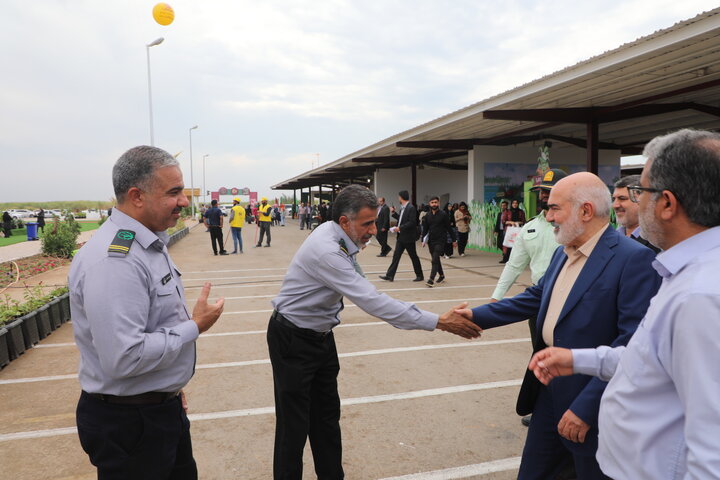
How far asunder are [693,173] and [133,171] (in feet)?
6.13

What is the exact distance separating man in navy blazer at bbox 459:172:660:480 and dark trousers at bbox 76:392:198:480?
5.41 ft

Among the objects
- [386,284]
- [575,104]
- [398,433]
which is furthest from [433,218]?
[398,433]

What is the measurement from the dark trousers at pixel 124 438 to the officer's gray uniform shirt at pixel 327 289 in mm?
975

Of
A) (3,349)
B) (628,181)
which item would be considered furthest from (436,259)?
(3,349)

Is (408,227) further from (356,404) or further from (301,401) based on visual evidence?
(301,401)

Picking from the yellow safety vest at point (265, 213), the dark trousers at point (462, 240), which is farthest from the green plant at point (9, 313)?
the yellow safety vest at point (265, 213)

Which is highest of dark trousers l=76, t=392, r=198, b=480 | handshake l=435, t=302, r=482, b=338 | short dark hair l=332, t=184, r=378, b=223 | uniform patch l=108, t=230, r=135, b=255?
Result: short dark hair l=332, t=184, r=378, b=223

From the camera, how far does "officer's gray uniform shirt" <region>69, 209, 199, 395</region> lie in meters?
1.65

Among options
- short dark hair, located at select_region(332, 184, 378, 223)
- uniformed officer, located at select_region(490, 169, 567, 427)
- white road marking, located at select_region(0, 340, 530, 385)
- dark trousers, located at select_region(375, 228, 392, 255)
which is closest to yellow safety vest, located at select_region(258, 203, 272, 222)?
dark trousers, located at select_region(375, 228, 392, 255)

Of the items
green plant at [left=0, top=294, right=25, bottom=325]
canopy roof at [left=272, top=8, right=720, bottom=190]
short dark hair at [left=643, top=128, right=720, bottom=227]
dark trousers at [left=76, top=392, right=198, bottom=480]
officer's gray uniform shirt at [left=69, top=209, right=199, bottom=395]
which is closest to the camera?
short dark hair at [left=643, top=128, right=720, bottom=227]

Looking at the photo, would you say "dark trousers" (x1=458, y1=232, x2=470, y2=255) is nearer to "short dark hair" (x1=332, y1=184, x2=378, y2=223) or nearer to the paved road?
the paved road

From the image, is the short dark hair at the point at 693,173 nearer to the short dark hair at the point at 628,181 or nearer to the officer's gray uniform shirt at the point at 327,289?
the officer's gray uniform shirt at the point at 327,289

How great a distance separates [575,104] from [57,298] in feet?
37.7

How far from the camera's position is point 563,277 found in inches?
91.2
